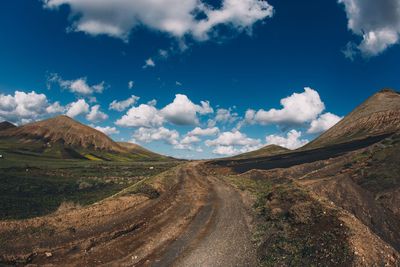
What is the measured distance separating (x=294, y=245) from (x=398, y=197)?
51.9 feet

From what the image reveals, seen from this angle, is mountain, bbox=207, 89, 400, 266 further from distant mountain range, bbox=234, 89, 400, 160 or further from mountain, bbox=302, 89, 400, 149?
mountain, bbox=302, 89, 400, 149

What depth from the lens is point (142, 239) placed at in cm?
1988

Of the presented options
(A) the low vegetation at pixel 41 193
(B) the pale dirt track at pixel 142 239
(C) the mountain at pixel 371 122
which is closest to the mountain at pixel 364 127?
(C) the mountain at pixel 371 122

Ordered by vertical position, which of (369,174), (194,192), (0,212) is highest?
(369,174)

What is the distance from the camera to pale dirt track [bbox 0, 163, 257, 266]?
1672 cm

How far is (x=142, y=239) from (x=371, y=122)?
123m

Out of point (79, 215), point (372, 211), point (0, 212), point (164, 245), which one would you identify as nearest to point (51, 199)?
point (0, 212)

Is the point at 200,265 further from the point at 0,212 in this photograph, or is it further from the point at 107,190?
the point at 107,190

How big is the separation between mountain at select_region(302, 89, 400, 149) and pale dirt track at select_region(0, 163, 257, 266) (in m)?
91.7

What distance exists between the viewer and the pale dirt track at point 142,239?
1672 cm

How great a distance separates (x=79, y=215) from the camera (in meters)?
23.1

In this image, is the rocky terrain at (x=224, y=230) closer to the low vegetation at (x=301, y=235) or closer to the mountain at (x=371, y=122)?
the low vegetation at (x=301, y=235)

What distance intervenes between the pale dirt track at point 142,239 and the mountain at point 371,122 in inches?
3609

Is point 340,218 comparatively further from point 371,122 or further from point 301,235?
point 371,122
